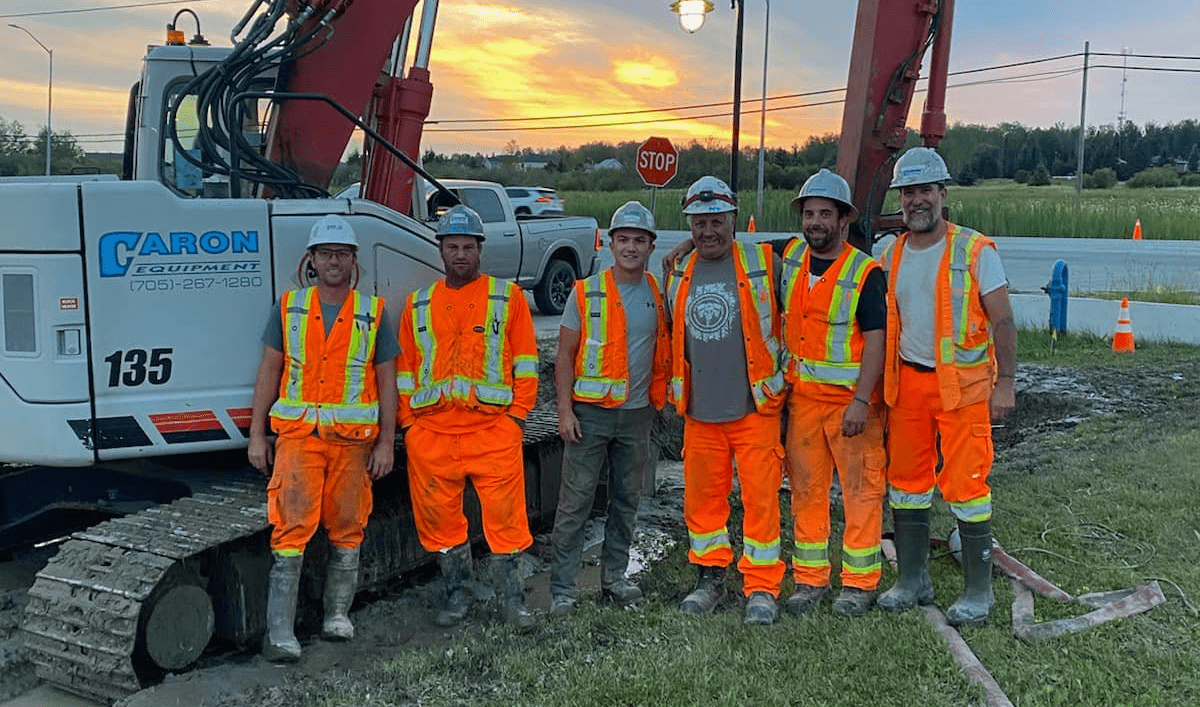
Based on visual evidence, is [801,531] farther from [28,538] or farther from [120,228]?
[28,538]

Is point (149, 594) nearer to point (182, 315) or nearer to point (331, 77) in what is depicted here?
point (182, 315)

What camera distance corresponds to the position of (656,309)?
5.36m

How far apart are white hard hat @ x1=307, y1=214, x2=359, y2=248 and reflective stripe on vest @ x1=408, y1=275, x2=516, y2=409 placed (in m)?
0.49

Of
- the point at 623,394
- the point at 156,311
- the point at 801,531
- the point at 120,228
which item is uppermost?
the point at 120,228

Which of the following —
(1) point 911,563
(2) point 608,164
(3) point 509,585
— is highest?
(2) point 608,164

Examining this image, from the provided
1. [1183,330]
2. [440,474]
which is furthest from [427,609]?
[1183,330]

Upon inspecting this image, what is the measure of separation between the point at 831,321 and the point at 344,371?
228 centimetres

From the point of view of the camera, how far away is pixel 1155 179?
55531mm

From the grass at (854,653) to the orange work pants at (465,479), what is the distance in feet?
1.61

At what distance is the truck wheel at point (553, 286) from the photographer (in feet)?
53.7

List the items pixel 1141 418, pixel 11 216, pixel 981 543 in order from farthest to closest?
pixel 1141 418 → pixel 981 543 → pixel 11 216

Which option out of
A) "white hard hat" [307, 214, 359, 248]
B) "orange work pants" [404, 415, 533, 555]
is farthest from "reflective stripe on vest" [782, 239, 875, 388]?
"white hard hat" [307, 214, 359, 248]

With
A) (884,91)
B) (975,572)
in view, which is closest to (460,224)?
(975,572)

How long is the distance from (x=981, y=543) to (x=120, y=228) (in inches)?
166
